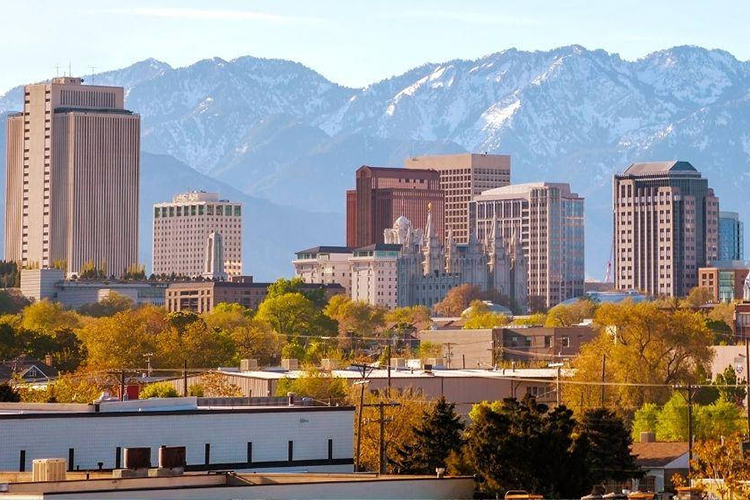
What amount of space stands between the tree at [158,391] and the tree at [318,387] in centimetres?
830

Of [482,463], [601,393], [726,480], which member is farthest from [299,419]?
[601,393]

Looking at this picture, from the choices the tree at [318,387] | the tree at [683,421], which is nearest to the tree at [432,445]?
the tree at [683,421]

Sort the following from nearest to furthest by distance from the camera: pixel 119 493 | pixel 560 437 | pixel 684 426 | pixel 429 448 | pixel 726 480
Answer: pixel 119 493 < pixel 726 480 < pixel 560 437 < pixel 429 448 < pixel 684 426

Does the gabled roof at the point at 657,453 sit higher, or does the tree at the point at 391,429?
the tree at the point at 391,429

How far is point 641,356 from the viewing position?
6580 inches

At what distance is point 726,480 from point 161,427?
26150mm

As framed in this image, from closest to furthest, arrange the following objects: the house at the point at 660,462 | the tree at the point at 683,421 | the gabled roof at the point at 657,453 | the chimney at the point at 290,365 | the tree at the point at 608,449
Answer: the tree at the point at 608,449, the house at the point at 660,462, the gabled roof at the point at 657,453, the tree at the point at 683,421, the chimney at the point at 290,365

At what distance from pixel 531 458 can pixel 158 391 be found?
2678 inches

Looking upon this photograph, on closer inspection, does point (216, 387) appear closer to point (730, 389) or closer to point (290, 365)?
point (290, 365)

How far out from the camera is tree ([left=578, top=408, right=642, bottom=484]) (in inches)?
3989

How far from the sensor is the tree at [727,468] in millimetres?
73875

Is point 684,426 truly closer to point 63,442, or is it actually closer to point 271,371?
point 271,371

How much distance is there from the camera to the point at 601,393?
508 feet

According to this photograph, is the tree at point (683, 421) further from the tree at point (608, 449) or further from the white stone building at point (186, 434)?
the white stone building at point (186, 434)
